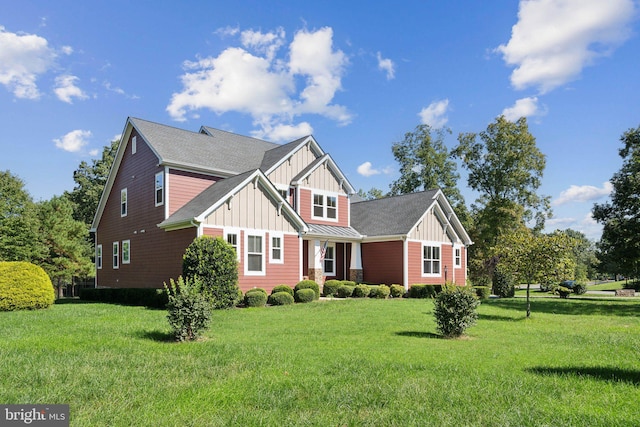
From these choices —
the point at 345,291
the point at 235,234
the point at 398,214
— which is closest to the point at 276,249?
the point at 235,234

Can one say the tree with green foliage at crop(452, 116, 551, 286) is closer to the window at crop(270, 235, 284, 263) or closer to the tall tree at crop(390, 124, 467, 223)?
the tall tree at crop(390, 124, 467, 223)

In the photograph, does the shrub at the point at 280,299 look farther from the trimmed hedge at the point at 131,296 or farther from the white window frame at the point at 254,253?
the trimmed hedge at the point at 131,296

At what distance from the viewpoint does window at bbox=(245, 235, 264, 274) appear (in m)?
21.0

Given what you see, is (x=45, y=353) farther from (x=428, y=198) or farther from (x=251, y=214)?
(x=428, y=198)

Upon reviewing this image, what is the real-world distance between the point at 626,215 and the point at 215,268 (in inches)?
925

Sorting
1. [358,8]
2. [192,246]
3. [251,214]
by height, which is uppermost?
[358,8]

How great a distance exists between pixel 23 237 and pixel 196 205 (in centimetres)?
1636

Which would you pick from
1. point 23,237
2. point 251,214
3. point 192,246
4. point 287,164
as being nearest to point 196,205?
point 251,214

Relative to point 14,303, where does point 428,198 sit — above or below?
above

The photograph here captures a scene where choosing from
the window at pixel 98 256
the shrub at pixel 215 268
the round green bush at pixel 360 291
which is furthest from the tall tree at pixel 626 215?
the window at pixel 98 256

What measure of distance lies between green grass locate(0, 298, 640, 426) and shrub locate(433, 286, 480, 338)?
42 centimetres

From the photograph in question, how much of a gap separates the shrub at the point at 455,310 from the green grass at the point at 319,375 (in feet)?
1.39

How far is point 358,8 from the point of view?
16.3 meters

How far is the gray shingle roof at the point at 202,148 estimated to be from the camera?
2320cm
